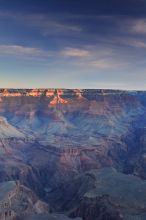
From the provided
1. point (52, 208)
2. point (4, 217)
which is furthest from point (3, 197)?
point (52, 208)

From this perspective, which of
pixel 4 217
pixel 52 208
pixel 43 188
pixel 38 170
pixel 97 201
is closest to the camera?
pixel 4 217

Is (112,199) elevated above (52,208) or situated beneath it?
elevated above

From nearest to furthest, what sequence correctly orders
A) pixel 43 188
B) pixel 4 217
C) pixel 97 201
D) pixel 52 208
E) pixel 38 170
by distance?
pixel 4 217 → pixel 97 201 → pixel 52 208 → pixel 43 188 → pixel 38 170

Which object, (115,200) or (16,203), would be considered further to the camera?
(16,203)

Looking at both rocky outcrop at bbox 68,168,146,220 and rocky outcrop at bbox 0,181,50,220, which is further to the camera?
rocky outcrop at bbox 0,181,50,220

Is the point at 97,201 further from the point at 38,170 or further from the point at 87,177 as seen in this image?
the point at 38,170

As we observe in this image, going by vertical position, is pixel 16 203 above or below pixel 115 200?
below

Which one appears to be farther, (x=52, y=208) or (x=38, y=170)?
(x=38, y=170)

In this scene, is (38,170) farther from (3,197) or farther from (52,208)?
(3,197)

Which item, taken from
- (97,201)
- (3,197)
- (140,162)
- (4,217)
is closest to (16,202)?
(3,197)

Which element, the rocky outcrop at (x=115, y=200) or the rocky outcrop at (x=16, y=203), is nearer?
the rocky outcrop at (x=115, y=200)
